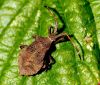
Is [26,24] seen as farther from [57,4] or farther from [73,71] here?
[73,71]

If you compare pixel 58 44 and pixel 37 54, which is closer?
pixel 37 54

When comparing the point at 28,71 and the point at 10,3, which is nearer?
the point at 28,71

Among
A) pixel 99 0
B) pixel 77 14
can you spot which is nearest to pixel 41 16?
pixel 77 14
